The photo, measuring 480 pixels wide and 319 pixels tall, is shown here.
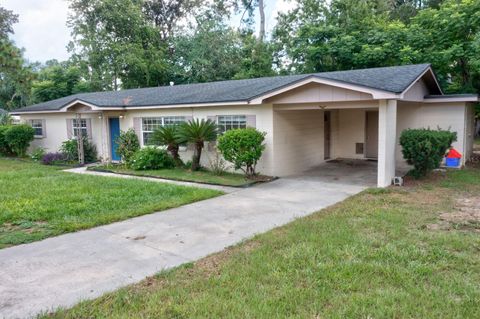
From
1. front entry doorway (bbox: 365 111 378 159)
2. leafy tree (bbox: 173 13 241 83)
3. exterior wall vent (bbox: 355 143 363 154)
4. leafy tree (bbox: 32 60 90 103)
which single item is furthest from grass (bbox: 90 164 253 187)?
leafy tree (bbox: 32 60 90 103)

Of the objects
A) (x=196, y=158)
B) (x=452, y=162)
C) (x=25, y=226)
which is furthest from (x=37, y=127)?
(x=452, y=162)

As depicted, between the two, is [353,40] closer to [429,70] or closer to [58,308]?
[429,70]

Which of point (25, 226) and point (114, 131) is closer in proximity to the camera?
point (25, 226)

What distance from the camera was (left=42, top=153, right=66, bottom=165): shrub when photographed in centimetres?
1527

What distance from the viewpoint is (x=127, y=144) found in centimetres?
1427

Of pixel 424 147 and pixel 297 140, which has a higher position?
pixel 297 140

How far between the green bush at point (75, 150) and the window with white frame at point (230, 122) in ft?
21.6

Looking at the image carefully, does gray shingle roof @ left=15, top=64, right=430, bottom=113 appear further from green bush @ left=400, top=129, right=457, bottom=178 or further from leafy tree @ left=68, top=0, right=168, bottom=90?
leafy tree @ left=68, top=0, right=168, bottom=90

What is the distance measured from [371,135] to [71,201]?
36.4 ft

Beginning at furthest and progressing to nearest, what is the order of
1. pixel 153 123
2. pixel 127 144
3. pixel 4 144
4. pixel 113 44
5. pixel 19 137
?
pixel 113 44 → pixel 4 144 → pixel 19 137 → pixel 127 144 → pixel 153 123

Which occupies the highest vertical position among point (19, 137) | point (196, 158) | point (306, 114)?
point (306, 114)

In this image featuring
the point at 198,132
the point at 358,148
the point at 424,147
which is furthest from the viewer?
the point at 358,148

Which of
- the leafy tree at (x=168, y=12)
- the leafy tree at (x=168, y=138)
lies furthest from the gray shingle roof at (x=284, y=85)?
the leafy tree at (x=168, y=12)

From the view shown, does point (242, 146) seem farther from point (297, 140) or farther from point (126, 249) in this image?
point (126, 249)
